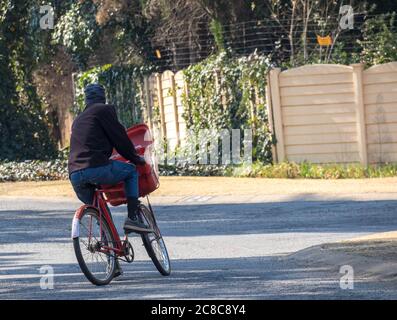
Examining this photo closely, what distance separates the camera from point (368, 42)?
79.2 feet

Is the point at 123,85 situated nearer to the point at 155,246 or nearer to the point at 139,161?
the point at 155,246

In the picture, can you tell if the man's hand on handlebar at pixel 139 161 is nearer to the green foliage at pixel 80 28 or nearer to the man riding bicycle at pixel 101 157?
the man riding bicycle at pixel 101 157

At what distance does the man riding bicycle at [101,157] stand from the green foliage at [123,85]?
656 inches

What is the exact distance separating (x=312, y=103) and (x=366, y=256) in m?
11.5

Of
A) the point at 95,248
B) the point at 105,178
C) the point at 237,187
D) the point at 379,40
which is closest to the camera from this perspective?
the point at 95,248

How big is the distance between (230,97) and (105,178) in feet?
45.3

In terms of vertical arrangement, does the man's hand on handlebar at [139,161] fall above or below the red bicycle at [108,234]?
above

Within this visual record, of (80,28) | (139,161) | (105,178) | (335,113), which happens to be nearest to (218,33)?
(335,113)

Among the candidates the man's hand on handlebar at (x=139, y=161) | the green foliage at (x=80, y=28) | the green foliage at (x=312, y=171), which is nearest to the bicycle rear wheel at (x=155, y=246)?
the man's hand on handlebar at (x=139, y=161)

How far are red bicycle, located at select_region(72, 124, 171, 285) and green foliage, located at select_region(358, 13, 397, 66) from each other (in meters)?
12.2

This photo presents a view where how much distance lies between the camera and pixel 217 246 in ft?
48.0

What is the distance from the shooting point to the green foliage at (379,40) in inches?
934
